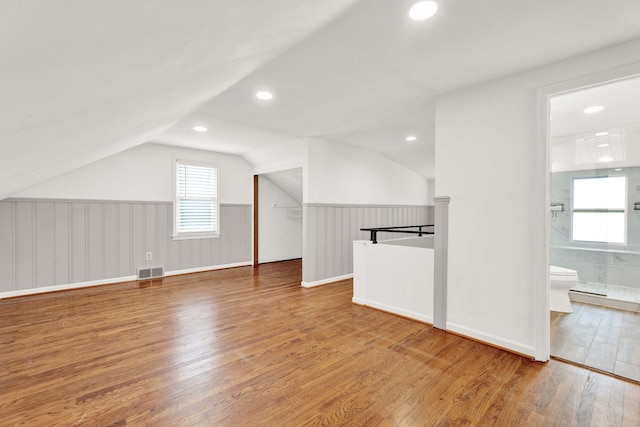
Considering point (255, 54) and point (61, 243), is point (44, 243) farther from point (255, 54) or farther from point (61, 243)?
point (255, 54)

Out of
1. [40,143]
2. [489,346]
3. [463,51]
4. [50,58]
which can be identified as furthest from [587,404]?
[40,143]

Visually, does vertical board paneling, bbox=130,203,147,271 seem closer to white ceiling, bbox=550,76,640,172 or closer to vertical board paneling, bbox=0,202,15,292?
vertical board paneling, bbox=0,202,15,292

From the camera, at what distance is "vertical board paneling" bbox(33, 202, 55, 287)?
408 cm

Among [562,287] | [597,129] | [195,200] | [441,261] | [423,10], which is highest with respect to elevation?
[423,10]

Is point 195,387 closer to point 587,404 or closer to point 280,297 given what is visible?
point 280,297

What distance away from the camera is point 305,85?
2711 mm

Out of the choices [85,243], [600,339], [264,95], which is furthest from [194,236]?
[600,339]

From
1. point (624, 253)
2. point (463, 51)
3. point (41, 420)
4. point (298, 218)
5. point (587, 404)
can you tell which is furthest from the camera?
point (298, 218)

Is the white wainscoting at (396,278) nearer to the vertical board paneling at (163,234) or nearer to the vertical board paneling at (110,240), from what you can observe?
the vertical board paneling at (163,234)

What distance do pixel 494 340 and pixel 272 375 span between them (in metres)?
1.86

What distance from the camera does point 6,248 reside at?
3889 mm

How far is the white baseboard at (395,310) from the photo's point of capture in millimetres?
3044

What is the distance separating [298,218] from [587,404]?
5.92 metres

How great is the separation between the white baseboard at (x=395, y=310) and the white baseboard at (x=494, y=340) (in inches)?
11.1
